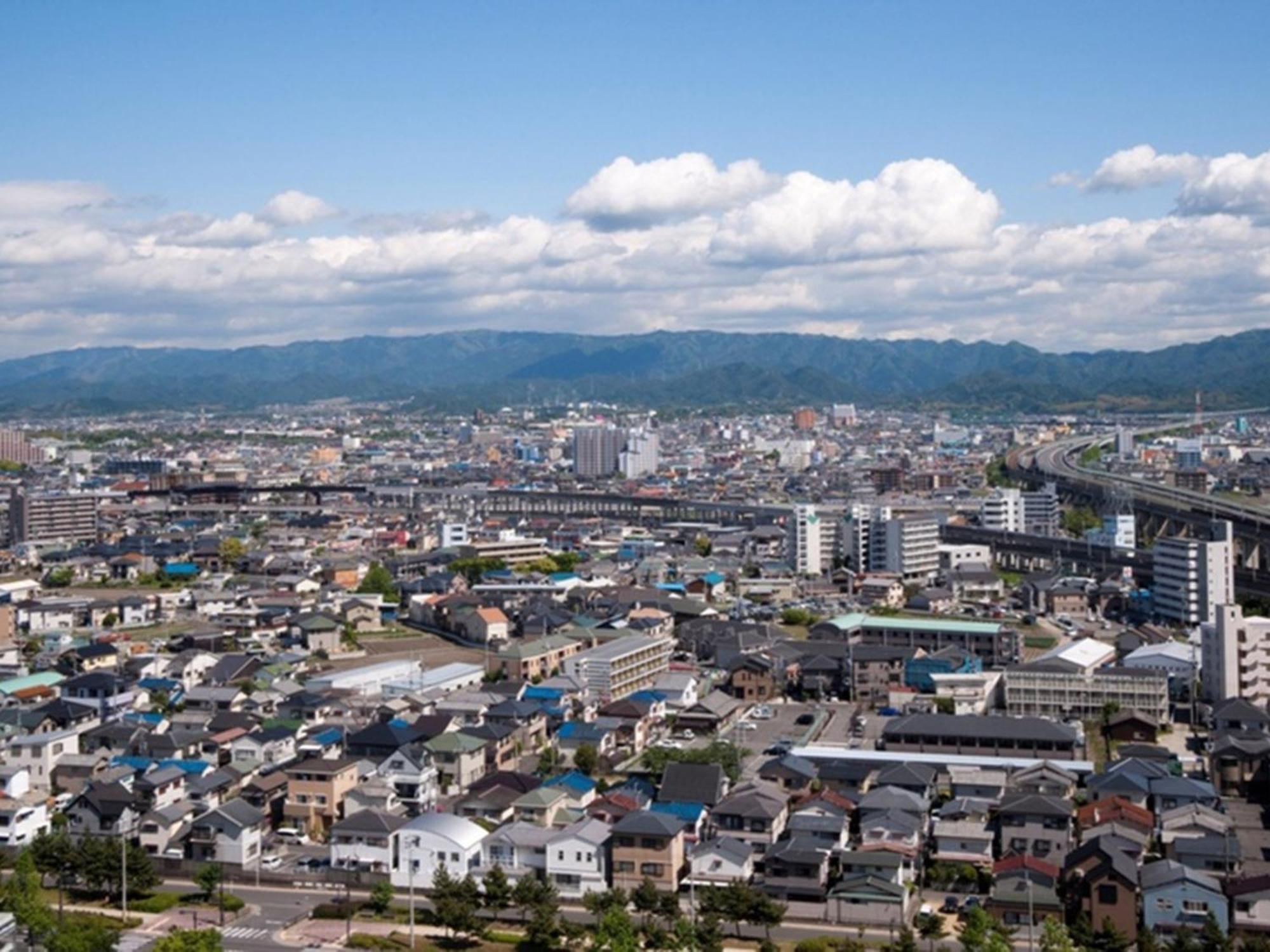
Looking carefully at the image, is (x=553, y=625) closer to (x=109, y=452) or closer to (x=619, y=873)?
(x=619, y=873)

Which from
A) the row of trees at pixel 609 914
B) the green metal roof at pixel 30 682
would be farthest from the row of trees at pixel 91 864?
the green metal roof at pixel 30 682

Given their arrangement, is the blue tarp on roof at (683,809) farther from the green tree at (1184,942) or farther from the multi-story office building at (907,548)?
the multi-story office building at (907,548)

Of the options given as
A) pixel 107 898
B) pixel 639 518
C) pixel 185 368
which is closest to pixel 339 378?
pixel 185 368

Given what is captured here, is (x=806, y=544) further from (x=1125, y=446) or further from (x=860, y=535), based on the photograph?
(x=1125, y=446)

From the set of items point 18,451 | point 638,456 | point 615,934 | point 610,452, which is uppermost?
point 18,451

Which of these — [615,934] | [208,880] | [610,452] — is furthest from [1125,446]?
[615,934]

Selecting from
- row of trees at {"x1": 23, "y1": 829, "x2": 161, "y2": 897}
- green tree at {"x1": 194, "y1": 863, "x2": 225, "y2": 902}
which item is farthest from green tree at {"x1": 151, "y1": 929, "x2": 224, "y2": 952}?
row of trees at {"x1": 23, "y1": 829, "x2": 161, "y2": 897}
